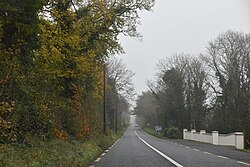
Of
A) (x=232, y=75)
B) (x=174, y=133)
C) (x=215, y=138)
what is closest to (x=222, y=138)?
(x=215, y=138)

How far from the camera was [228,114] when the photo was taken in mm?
53000

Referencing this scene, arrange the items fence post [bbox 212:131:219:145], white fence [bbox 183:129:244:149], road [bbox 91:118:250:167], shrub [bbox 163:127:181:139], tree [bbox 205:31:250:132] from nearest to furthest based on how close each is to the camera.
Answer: road [bbox 91:118:250:167] < white fence [bbox 183:129:244:149] < fence post [bbox 212:131:219:145] < tree [bbox 205:31:250:132] < shrub [bbox 163:127:181:139]

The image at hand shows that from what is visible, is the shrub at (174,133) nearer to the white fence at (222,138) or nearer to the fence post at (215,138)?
the white fence at (222,138)

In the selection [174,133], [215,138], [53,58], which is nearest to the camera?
[53,58]

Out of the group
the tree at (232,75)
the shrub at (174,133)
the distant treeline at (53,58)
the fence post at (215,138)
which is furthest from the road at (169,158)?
A: the shrub at (174,133)

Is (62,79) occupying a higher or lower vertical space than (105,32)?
lower

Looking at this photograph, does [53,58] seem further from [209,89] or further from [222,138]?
[209,89]

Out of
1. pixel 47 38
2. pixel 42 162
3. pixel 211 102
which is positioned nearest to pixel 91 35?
pixel 47 38

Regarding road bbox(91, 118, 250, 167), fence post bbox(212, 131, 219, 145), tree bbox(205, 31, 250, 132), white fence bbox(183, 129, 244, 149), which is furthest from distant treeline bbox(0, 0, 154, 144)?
tree bbox(205, 31, 250, 132)

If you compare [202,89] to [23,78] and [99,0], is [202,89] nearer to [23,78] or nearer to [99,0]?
[99,0]

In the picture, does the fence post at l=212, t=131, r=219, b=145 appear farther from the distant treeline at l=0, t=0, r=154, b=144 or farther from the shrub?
the shrub

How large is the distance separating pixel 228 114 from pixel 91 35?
113 ft

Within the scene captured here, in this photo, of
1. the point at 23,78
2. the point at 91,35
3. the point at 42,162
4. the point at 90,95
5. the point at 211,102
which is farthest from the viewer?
the point at 211,102

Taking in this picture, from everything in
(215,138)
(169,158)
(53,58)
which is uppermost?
(53,58)
